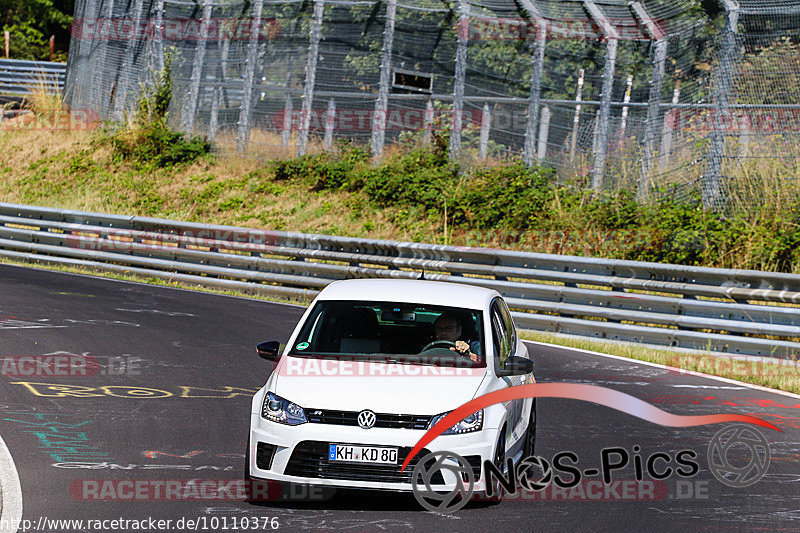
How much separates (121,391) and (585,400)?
455 centimetres

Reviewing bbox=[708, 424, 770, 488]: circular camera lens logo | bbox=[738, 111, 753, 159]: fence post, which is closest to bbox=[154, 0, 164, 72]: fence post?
bbox=[738, 111, 753, 159]: fence post

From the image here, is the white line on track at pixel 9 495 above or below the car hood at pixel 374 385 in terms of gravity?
below

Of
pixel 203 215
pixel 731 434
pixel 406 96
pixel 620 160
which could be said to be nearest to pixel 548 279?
pixel 620 160

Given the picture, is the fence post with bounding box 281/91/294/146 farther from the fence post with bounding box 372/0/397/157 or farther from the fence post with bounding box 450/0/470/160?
the fence post with bounding box 450/0/470/160

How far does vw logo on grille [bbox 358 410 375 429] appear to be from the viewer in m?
6.73

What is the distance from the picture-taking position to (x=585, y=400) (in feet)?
37.2

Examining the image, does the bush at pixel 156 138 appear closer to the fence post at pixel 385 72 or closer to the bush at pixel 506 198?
the fence post at pixel 385 72

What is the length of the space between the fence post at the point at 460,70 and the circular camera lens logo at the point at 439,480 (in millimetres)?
18385

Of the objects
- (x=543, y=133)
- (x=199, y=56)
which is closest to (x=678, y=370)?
(x=543, y=133)

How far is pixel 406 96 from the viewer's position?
83.5ft

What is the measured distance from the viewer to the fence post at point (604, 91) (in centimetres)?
2212

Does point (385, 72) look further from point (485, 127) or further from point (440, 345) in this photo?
point (440, 345)

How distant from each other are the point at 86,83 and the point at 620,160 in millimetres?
18915

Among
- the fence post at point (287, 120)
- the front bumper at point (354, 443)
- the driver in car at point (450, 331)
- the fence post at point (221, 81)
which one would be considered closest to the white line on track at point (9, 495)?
the front bumper at point (354, 443)
